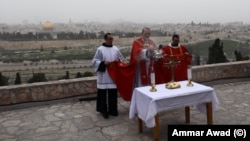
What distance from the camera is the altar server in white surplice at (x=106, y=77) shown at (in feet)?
19.0

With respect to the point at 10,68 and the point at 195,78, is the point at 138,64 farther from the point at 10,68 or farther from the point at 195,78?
the point at 10,68

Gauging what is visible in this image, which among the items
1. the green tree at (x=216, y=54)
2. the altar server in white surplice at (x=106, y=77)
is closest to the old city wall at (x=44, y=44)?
the green tree at (x=216, y=54)

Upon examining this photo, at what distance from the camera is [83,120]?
569 cm

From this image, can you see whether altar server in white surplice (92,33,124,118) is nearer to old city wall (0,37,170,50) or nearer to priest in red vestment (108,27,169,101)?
priest in red vestment (108,27,169,101)

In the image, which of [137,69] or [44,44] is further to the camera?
[44,44]

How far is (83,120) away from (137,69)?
54.5 inches

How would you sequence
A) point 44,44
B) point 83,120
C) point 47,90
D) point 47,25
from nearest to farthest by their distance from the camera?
point 83,120 → point 47,90 → point 44,44 → point 47,25

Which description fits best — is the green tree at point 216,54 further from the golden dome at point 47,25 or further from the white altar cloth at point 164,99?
the golden dome at point 47,25

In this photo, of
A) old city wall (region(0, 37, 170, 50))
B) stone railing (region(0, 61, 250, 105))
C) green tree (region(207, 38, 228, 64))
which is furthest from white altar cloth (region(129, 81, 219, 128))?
old city wall (region(0, 37, 170, 50))

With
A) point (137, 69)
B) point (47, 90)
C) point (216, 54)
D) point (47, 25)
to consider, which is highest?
point (47, 25)

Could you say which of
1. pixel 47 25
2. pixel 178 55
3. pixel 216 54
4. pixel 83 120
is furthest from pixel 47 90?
pixel 47 25

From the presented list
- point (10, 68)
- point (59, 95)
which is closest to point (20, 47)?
point (10, 68)

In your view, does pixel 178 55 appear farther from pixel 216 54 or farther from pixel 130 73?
pixel 216 54

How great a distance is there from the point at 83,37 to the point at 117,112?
90.3 meters
